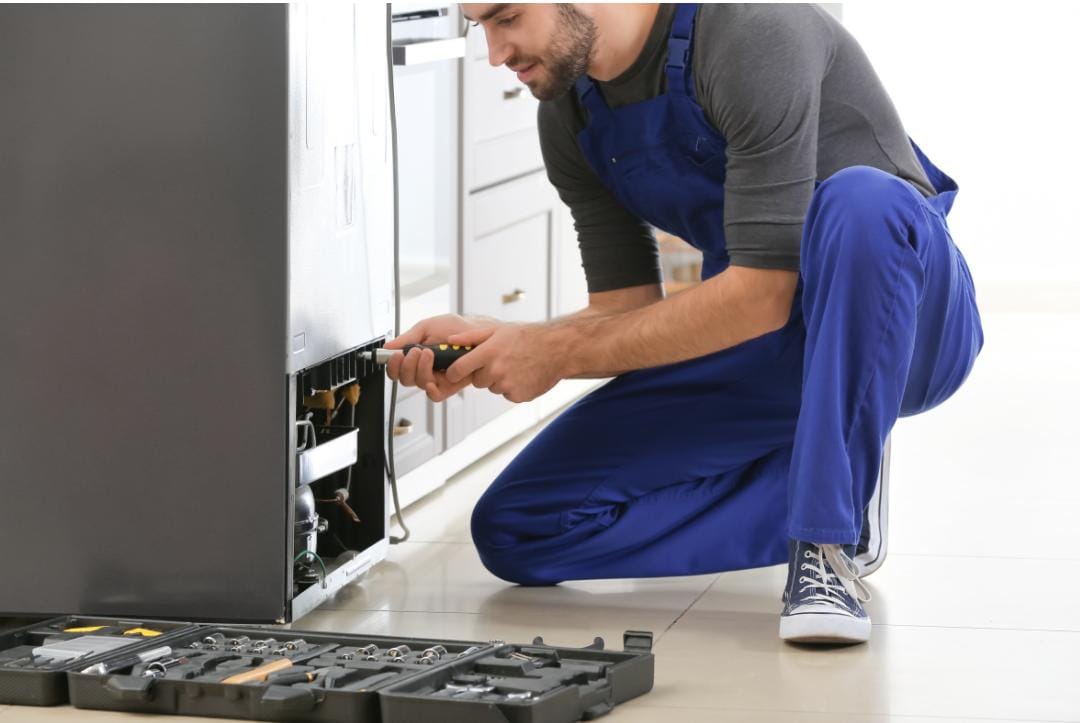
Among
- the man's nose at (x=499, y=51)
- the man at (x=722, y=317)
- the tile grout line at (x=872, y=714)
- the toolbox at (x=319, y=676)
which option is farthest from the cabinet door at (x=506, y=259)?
the tile grout line at (x=872, y=714)

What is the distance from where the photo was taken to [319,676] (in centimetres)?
147

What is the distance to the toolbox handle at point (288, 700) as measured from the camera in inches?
55.6

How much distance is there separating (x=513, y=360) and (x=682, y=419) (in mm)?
289

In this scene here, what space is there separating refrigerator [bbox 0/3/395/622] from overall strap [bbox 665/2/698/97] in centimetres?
37

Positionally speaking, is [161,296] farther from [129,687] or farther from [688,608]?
[688,608]

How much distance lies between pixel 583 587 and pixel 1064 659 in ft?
1.95

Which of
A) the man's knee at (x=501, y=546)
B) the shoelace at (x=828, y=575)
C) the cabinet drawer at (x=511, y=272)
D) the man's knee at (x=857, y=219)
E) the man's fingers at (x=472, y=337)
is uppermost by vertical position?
the man's knee at (x=857, y=219)

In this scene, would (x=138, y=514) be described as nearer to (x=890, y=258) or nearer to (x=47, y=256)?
(x=47, y=256)

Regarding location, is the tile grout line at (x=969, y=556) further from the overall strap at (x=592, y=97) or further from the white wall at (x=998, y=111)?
the white wall at (x=998, y=111)

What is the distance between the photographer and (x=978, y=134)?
4.52 metres

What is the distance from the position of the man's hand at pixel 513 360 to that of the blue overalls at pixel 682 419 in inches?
8.5

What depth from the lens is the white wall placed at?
14.5ft

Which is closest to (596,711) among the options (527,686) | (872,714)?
(527,686)

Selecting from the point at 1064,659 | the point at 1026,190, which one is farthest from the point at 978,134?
the point at 1064,659
